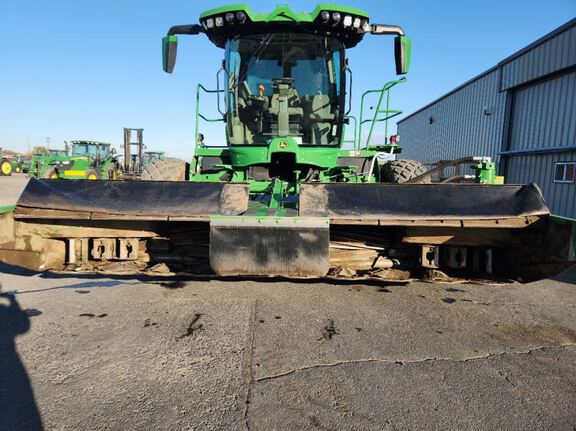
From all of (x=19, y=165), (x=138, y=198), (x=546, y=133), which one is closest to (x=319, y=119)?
(x=138, y=198)

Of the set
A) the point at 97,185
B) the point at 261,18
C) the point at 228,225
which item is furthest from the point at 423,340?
the point at 261,18

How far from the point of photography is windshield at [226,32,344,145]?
15.7 feet

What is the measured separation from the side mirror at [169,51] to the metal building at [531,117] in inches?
346

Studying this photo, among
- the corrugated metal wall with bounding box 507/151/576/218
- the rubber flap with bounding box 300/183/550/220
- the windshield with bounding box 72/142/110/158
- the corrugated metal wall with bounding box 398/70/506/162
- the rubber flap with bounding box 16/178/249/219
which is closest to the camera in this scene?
the rubber flap with bounding box 300/183/550/220

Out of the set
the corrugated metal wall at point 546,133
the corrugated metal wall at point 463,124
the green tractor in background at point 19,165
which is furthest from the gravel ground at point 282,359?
the green tractor in background at point 19,165

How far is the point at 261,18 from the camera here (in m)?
4.46

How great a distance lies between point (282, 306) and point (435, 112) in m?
17.9

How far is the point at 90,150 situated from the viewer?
25.8 metres

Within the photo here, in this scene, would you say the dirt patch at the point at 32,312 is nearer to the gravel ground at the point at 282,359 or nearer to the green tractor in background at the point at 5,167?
the gravel ground at the point at 282,359

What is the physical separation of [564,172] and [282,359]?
934cm

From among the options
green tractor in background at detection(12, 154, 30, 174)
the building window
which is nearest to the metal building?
the building window

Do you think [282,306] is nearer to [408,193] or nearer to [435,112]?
[408,193]

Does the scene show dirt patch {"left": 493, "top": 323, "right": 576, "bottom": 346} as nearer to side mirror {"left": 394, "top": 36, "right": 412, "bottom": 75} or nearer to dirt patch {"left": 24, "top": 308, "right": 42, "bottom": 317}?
side mirror {"left": 394, "top": 36, "right": 412, "bottom": 75}

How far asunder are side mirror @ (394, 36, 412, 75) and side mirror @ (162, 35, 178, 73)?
271cm
